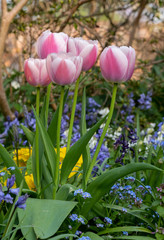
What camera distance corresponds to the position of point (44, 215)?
1.28 meters

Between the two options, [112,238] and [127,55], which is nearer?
[127,55]

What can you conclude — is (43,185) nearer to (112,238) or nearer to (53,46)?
(112,238)

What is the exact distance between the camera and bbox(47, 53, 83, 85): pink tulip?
3.93 ft

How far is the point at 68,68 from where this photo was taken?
47.5 inches

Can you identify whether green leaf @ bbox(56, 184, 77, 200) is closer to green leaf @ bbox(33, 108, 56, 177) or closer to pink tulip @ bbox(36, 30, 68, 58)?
green leaf @ bbox(33, 108, 56, 177)

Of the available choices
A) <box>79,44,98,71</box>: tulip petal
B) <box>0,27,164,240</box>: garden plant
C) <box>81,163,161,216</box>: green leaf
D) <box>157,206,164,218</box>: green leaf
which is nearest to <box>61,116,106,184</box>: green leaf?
<box>0,27,164,240</box>: garden plant

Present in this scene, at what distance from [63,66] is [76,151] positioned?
1.16ft

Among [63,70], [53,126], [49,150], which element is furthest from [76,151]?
[63,70]

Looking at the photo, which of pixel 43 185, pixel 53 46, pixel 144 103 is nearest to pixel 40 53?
pixel 53 46

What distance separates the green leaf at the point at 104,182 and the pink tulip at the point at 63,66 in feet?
1.23

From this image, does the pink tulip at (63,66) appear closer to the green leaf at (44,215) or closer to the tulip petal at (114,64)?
the tulip petal at (114,64)

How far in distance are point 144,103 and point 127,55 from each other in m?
2.38

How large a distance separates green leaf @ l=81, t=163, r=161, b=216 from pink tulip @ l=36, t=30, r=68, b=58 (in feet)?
1.64

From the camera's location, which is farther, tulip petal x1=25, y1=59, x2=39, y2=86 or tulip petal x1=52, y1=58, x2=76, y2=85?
tulip petal x1=25, y1=59, x2=39, y2=86
